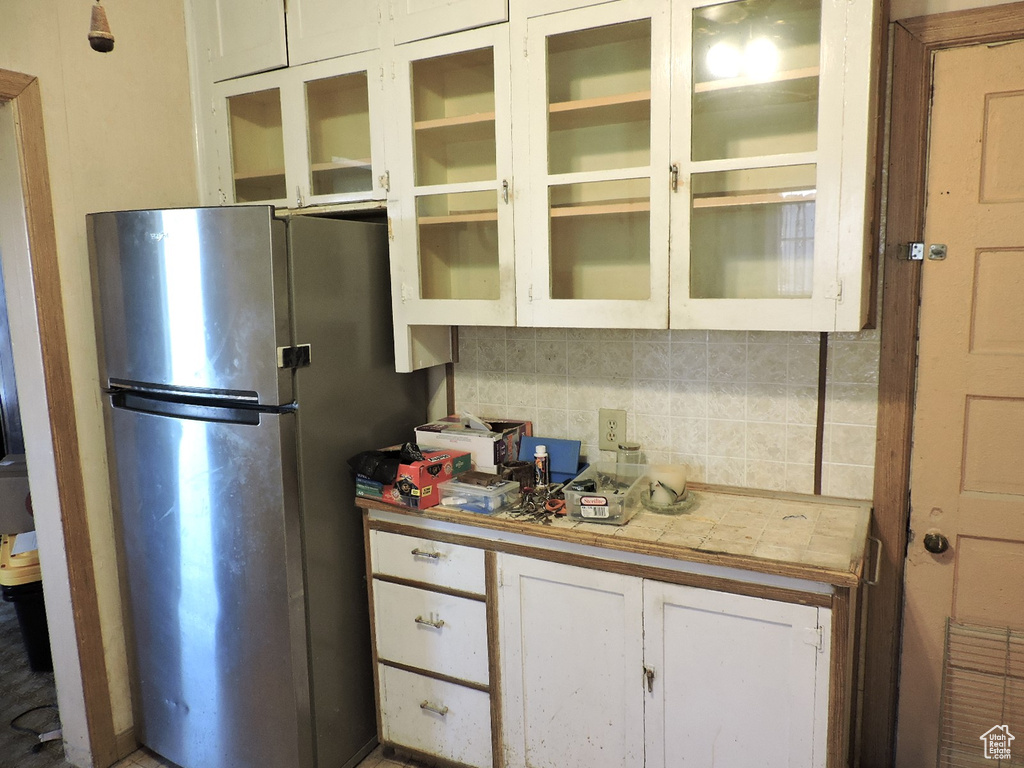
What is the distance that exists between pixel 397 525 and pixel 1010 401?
1.64 m

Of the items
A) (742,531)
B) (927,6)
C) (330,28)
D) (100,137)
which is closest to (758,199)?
(927,6)

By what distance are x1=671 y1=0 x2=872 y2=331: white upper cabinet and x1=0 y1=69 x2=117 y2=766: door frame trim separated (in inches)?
68.5

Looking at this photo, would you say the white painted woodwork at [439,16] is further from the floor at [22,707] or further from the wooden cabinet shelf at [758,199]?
the floor at [22,707]

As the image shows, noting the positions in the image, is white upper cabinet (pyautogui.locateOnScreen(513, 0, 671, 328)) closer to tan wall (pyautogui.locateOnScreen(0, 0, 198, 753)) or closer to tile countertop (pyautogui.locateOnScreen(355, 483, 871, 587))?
tile countertop (pyautogui.locateOnScreen(355, 483, 871, 587))

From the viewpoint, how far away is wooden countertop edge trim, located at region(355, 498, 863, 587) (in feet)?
4.80

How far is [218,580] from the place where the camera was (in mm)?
1963

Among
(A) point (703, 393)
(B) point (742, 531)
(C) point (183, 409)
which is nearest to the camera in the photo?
(B) point (742, 531)

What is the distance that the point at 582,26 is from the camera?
1748 mm

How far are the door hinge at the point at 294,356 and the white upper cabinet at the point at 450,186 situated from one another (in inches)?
13.1

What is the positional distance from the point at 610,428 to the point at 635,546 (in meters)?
0.58

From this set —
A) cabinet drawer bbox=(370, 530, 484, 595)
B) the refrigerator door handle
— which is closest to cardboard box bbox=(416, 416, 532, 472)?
cabinet drawer bbox=(370, 530, 484, 595)

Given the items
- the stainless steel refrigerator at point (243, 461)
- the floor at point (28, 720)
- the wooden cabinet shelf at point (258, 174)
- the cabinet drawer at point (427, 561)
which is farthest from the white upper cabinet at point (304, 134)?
the floor at point (28, 720)

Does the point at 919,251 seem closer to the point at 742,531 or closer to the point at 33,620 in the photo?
the point at 742,531

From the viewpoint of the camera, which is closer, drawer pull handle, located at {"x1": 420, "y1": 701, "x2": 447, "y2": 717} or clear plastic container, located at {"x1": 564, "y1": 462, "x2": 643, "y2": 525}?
clear plastic container, located at {"x1": 564, "y1": 462, "x2": 643, "y2": 525}
